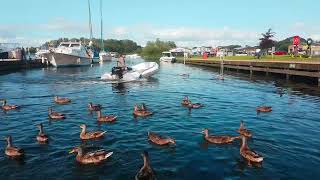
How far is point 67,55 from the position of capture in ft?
270

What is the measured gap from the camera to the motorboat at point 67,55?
8125 cm

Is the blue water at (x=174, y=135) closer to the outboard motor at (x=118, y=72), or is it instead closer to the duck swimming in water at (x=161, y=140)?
the duck swimming in water at (x=161, y=140)

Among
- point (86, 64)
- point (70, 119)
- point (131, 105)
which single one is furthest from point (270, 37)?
point (70, 119)

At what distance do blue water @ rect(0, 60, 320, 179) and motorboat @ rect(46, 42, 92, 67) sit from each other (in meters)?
49.7

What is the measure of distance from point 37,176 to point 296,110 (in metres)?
17.0

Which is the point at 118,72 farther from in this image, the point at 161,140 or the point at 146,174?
the point at 146,174

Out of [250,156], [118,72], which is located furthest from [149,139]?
[118,72]

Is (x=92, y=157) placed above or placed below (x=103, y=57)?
below

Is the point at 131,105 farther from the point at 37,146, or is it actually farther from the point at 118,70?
the point at 118,70

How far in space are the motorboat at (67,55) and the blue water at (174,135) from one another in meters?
49.7

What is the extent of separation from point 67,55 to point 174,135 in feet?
224

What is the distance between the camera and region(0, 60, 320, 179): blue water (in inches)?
512

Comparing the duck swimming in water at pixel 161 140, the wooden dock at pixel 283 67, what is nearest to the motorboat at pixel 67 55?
the wooden dock at pixel 283 67

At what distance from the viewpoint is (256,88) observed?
124 feet
